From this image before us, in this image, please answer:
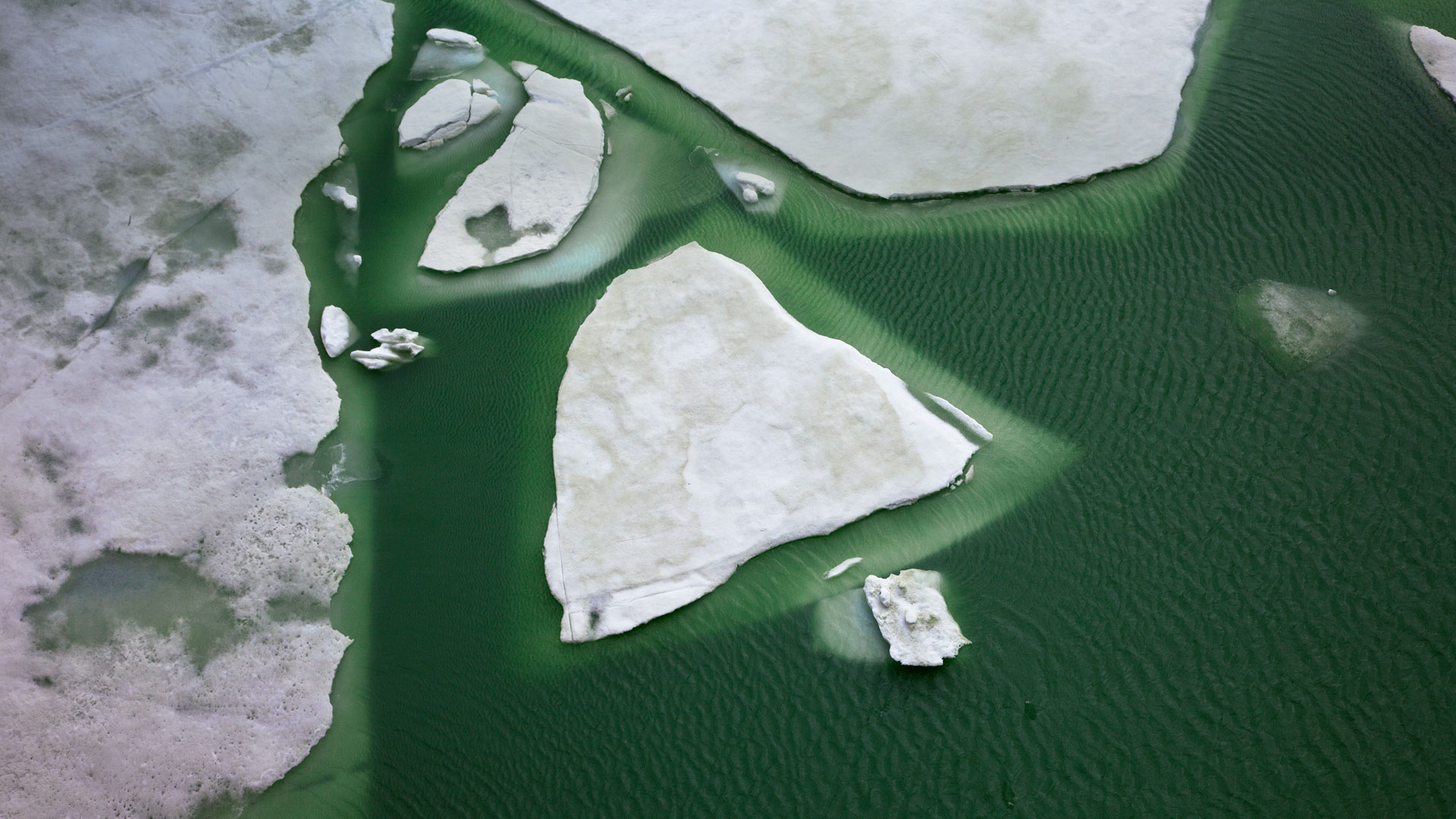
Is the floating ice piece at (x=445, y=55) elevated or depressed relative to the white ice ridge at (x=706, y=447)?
elevated

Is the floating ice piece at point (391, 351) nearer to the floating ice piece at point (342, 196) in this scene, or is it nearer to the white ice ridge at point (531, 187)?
the white ice ridge at point (531, 187)

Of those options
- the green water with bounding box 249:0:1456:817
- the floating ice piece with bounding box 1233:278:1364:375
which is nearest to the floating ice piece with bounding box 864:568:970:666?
the green water with bounding box 249:0:1456:817

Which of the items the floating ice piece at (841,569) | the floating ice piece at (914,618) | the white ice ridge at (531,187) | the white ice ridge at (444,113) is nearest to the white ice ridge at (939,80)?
the white ice ridge at (531,187)

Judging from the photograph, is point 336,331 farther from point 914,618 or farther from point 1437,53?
point 1437,53

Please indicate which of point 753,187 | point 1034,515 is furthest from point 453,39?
point 1034,515

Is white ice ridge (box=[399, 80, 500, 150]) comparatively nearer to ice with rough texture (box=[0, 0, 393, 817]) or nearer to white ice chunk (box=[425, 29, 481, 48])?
white ice chunk (box=[425, 29, 481, 48])

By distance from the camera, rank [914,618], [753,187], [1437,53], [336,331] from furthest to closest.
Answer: [753,187]
[1437,53]
[336,331]
[914,618]
